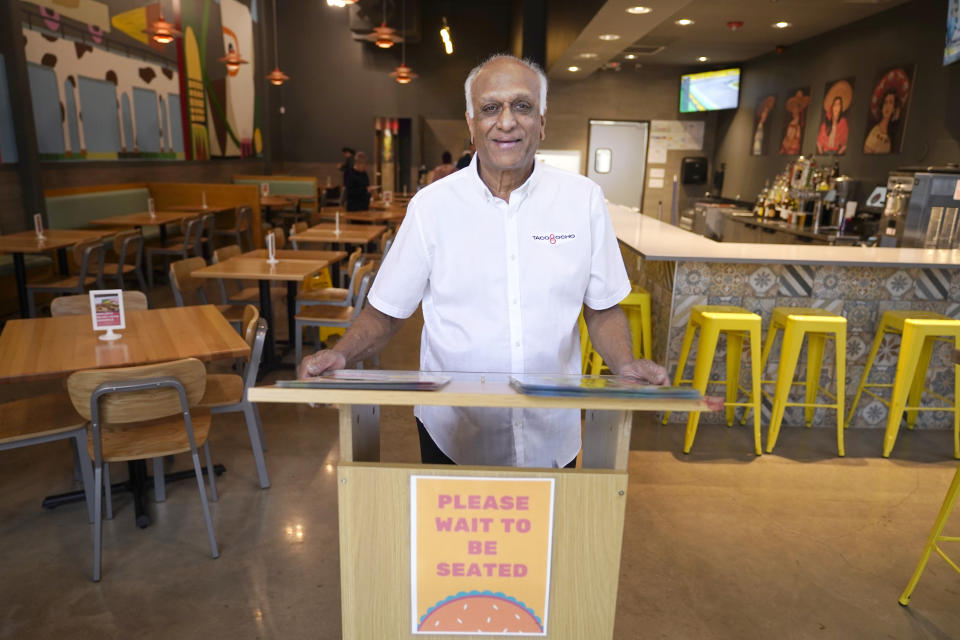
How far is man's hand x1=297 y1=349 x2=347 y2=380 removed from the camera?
54.2 inches

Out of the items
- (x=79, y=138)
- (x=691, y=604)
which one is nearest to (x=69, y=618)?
(x=691, y=604)

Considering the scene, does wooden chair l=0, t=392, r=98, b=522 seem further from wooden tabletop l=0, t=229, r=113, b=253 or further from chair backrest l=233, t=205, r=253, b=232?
chair backrest l=233, t=205, r=253, b=232

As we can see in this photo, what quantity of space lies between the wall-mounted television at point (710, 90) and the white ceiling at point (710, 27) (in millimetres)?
389

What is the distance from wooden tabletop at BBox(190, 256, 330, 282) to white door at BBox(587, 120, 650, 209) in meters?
8.29

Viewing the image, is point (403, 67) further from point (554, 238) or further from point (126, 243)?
point (554, 238)

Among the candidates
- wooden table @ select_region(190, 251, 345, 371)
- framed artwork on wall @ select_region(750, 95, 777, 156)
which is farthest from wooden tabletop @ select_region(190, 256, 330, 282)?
framed artwork on wall @ select_region(750, 95, 777, 156)

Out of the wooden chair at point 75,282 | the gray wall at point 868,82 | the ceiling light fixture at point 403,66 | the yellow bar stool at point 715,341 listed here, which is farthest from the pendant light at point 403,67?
the yellow bar stool at point 715,341

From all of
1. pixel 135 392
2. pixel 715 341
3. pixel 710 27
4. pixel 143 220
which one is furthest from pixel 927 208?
pixel 143 220

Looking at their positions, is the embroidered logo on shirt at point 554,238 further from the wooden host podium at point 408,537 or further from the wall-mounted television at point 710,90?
the wall-mounted television at point 710,90

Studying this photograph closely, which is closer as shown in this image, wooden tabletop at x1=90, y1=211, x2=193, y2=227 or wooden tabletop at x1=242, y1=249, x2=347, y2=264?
wooden tabletop at x1=242, y1=249, x2=347, y2=264

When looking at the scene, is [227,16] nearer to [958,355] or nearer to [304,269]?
[304,269]

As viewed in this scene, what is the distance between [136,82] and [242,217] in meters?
2.28

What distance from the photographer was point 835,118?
7812 mm

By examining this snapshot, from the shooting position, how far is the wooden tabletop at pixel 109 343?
2.68 m
